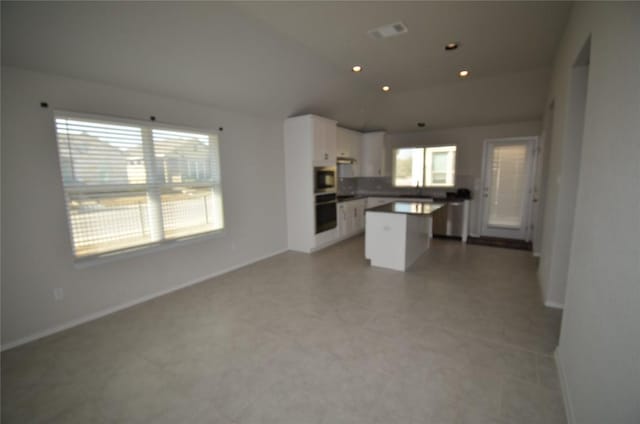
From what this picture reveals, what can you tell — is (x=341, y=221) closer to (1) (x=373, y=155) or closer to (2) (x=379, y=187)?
(2) (x=379, y=187)

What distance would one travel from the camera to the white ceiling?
2312 millimetres

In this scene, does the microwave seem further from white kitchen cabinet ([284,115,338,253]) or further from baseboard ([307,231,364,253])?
baseboard ([307,231,364,253])

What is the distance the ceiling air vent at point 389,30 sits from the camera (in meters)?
2.90

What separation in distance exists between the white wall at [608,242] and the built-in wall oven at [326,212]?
155 inches

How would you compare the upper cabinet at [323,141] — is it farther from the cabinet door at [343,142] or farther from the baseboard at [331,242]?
the baseboard at [331,242]

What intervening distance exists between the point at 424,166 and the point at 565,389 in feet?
17.6

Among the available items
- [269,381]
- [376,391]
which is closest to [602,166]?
[376,391]

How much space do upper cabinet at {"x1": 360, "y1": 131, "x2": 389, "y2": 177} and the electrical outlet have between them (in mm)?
6142

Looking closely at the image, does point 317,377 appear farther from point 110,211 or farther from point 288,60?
point 288,60

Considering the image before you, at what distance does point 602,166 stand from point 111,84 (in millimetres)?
4123

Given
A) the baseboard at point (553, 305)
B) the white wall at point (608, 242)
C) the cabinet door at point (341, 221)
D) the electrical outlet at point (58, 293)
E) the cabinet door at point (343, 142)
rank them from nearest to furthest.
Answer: the white wall at point (608, 242) < the electrical outlet at point (58, 293) < the baseboard at point (553, 305) < the cabinet door at point (341, 221) < the cabinet door at point (343, 142)

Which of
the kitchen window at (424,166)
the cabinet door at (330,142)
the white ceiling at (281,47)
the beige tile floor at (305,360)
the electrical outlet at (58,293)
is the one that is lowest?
the beige tile floor at (305,360)

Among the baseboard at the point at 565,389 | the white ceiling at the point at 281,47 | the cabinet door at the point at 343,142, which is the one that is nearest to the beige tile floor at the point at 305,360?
the baseboard at the point at 565,389

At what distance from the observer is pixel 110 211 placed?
120 inches
